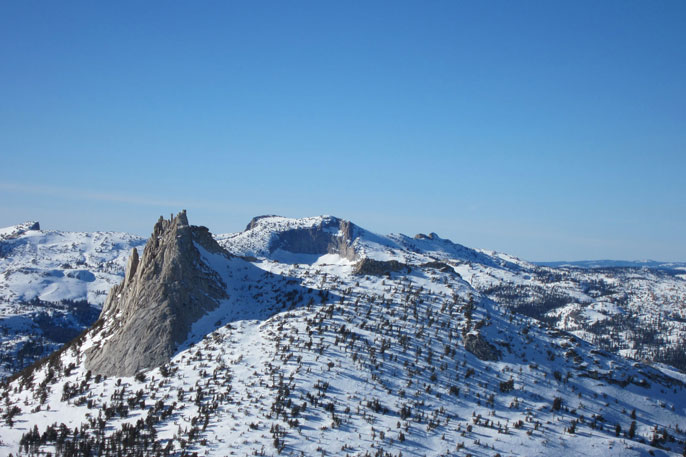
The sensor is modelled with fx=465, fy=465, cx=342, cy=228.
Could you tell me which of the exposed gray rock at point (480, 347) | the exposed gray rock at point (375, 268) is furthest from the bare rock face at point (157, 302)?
the exposed gray rock at point (480, 347)

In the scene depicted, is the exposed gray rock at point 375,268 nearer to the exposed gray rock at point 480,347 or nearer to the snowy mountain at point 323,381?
the snowy mountain at point 323,381

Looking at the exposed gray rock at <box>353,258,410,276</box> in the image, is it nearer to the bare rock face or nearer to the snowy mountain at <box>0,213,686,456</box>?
the snowy mountain at <box>0,213,686,456</box>

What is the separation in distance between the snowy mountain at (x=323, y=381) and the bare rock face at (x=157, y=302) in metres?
0.27

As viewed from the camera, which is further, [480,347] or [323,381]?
[480,347]

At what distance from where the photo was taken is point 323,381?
5088 cm

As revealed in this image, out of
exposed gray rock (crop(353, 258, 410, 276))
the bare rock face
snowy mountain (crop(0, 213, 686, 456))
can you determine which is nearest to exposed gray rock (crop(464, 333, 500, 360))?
snowy mountain (crop(0, 213, 686, 456))

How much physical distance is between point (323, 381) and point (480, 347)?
77.6 feet

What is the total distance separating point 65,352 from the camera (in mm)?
68250

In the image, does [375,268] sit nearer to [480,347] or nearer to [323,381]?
[480,347]

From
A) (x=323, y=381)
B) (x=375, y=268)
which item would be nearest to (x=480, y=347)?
(x=323, y=381)

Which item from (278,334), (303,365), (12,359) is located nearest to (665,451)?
(303,365)

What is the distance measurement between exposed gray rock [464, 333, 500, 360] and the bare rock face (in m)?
37.3

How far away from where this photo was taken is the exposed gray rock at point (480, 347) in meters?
61.7

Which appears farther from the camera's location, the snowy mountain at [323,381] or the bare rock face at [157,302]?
the bare rock face at [157,302]
